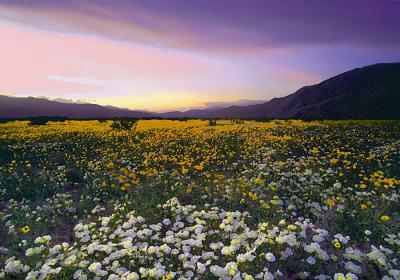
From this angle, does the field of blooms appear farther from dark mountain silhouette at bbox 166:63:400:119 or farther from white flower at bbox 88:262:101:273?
dark mountain silhouette at bbox 166:63:400:119

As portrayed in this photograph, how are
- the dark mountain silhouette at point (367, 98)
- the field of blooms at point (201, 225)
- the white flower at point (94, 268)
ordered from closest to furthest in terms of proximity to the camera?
the white flower at point (94, 268)
the field of blooms at point (201, 225)
the dark mountain silhouette at point (367, 98)

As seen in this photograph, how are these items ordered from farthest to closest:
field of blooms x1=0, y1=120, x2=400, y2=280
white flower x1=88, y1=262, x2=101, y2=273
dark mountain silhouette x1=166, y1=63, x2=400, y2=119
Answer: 1. dark mountain silhouette x1=166, y1=63, x2=400, y2=119
2. field of blooms x1=0, y1=120, x2=400, y2=280
3. white flower x1=88, y1=262, x2=101, y2=273

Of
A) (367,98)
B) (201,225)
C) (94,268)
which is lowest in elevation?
(94,268)

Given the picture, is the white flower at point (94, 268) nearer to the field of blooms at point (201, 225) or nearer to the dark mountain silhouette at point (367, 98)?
the field of blooms at point (201, 225)

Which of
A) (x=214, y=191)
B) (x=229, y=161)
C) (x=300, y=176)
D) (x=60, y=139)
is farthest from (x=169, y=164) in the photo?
(x=60, y=139)

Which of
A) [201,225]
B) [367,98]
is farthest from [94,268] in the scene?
[367,98]

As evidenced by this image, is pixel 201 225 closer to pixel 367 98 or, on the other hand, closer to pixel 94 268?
pixel 94 268

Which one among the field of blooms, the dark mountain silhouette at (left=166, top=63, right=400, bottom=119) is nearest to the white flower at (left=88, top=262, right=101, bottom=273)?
the field of blooms

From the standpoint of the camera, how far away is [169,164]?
12336mm

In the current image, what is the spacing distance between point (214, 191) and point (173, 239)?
3444mm

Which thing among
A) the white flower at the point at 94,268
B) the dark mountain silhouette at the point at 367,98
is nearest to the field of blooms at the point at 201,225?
the white flower at the point at 94,268

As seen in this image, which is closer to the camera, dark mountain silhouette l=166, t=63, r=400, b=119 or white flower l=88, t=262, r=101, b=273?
white flower l=88, t=262, r=101, b=273

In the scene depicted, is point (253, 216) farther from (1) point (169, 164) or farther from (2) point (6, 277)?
(1) point (169, 164)

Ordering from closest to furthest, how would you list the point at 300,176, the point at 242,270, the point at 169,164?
the point at 242,270, the point at 300,176, the point at 169,164
